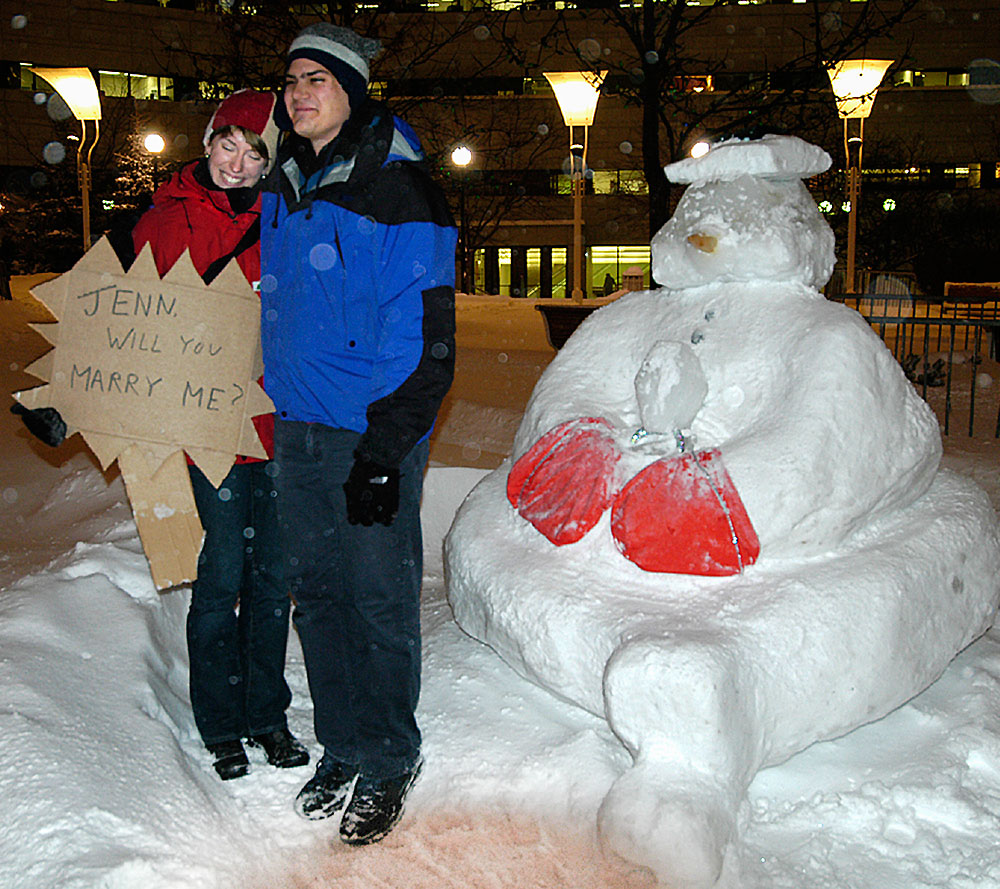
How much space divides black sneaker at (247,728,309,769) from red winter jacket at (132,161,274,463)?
2.81 feet

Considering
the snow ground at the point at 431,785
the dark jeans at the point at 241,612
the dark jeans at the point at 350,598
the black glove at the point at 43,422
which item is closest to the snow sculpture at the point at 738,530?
the snow ground at the point at 431,785

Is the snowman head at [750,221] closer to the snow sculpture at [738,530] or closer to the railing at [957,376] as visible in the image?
the snow sculpture at [738,530]

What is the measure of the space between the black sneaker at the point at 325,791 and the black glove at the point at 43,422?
1177 millimetres

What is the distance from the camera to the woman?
106 inches

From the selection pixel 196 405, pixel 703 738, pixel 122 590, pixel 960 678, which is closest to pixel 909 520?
pixel 960 678

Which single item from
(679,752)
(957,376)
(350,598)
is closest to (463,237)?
(957,376)

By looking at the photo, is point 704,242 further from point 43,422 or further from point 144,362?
point 43,422

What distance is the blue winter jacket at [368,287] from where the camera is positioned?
241 cm

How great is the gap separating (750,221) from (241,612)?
6.47ft

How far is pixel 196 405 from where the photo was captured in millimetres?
2734

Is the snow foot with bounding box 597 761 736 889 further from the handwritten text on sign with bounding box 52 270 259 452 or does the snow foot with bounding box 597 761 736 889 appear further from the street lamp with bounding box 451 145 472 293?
the street lamp with bounding box 451 145 472 293

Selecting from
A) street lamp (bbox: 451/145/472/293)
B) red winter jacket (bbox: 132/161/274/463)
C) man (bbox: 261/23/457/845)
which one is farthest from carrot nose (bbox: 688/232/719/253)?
street lamp (bbox: 451/145/472/293)

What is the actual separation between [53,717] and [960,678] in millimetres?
2798

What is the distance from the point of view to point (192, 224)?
2727mm
